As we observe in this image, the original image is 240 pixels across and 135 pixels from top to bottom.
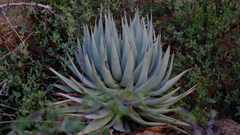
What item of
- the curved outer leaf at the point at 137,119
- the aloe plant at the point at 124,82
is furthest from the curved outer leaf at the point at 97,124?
the curved outer leaf at the point at 137,119

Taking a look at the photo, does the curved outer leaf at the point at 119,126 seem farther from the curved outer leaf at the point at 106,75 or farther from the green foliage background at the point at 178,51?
the green foliage background at the point at 178,51

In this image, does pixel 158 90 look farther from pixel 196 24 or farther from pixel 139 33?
pixel 196 24

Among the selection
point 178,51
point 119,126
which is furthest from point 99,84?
point 178,51

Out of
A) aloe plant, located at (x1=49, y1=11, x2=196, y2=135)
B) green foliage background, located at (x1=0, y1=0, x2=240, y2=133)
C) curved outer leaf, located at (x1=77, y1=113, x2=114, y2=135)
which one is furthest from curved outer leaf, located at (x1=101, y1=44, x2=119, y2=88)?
green foliage background, located at (x1=0, y1=0, x2=240, y2=133)

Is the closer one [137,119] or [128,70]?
[137,119]

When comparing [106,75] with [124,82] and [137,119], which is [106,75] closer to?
[124,82]

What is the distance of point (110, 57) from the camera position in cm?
288

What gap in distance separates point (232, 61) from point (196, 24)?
75cm

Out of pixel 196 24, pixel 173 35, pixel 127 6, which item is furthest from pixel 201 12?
pixel 127 6

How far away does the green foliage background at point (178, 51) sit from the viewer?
339cm

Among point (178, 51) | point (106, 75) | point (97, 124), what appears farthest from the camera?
point (178, 51)

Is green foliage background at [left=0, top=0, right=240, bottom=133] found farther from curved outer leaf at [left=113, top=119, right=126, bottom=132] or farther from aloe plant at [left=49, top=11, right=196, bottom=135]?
curved outer leaf at [left=113, top=119, right=126, bottom=132]

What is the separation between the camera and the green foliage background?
3395mm

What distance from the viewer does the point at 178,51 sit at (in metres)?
3.96
